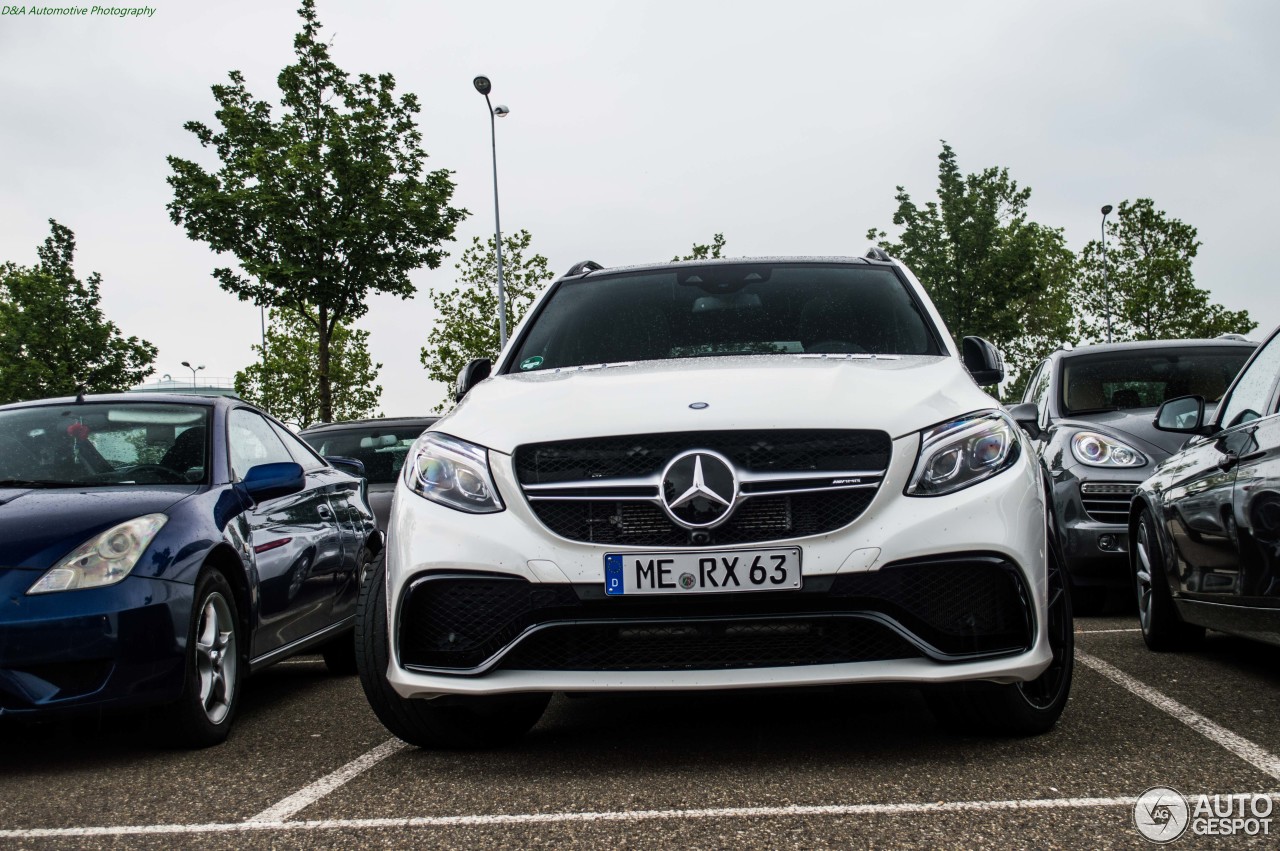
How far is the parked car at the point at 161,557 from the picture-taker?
4.62 meters

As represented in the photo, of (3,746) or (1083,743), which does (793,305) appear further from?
(3,746)

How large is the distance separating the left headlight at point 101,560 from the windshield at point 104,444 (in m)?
0.74

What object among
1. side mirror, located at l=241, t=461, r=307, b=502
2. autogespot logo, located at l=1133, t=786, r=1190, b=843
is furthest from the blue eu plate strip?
side mirror, located at l=241, t=461, r=307, b=502

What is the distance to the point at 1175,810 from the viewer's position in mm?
3488

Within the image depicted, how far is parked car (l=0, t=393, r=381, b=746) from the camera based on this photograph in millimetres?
4621

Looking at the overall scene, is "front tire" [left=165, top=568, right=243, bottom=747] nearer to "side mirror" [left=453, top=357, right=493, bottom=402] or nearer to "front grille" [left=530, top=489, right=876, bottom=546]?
"side mirror" [left=453, top=357, right=493, bottom=402]

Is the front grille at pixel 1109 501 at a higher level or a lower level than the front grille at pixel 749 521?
lower

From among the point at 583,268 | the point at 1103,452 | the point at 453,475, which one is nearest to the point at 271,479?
the point at 583,268

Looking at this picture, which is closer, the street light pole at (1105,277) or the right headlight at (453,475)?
the right headlight at (453,475)

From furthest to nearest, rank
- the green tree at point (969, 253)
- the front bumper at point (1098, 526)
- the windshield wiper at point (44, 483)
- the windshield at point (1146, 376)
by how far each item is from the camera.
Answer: the green tree at point (969, 253) → the windshield at point (1146, 376) → the front bumper at point (1098, 526) → the windshield wiper at point (44, 483)

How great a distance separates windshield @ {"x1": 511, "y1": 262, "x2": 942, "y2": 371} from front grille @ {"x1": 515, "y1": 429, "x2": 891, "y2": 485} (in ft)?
4.07

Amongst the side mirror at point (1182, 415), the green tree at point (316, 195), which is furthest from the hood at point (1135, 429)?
the green tree at point (316, 195)

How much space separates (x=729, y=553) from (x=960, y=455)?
753 millimetres

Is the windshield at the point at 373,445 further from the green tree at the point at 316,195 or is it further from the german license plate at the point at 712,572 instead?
the green tree at the point at 316,195
